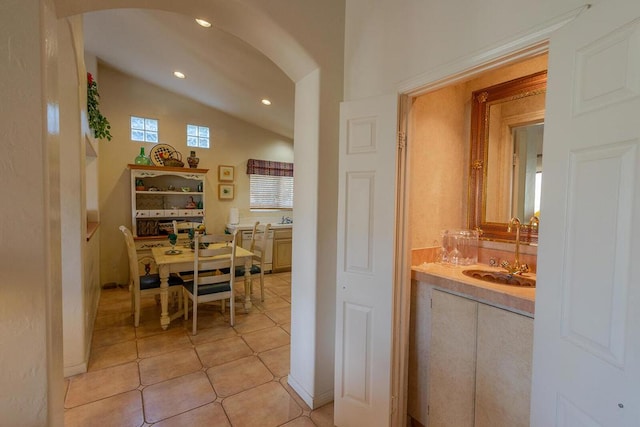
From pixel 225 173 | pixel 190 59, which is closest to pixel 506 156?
pixel 190 59

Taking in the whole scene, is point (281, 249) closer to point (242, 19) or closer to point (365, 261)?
point (365, 261)

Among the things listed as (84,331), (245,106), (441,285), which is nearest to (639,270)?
(441,285)

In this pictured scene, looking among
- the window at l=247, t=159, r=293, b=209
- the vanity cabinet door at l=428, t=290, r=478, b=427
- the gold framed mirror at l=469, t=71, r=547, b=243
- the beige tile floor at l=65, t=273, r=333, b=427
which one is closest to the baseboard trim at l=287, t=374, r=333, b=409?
the beige tile floor at l=65, t=273, r=333, b=427

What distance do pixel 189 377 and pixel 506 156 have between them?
9.44 feet

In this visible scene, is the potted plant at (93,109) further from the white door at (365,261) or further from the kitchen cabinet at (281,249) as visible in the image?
the white door at (365,261)

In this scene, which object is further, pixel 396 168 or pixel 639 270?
pixel 396 168

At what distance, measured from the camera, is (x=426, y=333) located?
1.72 metres

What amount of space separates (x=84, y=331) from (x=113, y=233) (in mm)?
2676

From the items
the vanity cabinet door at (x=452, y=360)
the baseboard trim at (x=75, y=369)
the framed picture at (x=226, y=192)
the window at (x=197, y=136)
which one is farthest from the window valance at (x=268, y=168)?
the vanity cabinet door at (x=452, y=360)

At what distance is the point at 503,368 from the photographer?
133 centimetres

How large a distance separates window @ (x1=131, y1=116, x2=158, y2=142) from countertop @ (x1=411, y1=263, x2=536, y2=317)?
15.8 feet

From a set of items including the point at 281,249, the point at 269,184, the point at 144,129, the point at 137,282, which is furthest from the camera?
the point at 269,184

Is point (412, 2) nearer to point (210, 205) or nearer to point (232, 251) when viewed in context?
point (232, 251)

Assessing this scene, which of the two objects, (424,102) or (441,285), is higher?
(424,102)
